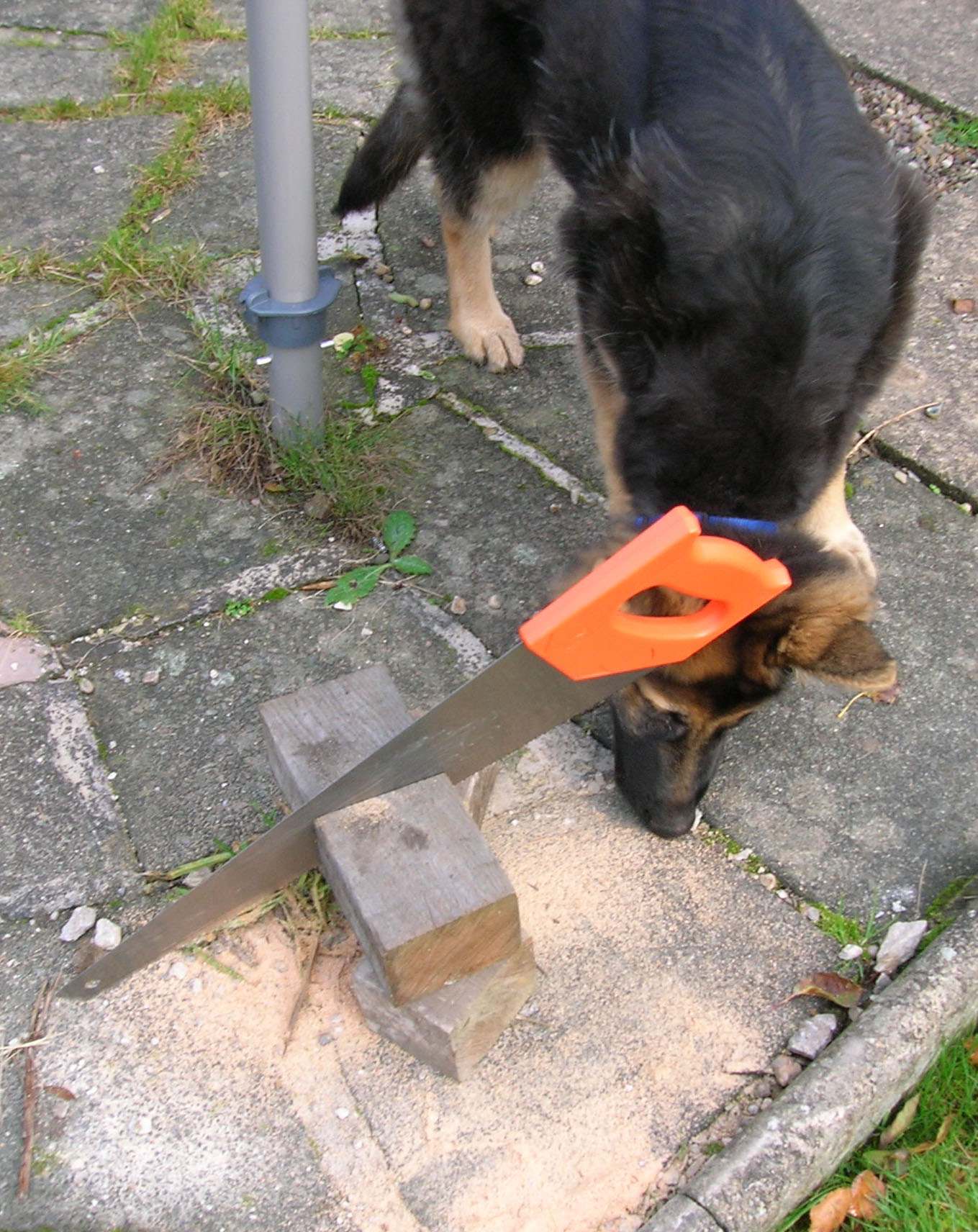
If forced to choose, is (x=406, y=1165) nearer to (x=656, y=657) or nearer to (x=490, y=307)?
(x=656, y=657)

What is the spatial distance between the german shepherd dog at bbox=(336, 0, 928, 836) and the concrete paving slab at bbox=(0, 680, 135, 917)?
3.49 feet

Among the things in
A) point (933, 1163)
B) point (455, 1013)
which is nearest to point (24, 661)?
point (455, 1013)

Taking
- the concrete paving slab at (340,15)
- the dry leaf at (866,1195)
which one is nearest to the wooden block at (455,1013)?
the dry leaf at (866,1195)

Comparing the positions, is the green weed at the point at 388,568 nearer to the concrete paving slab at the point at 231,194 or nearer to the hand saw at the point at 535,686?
A: the hand saw at the point at 535,686

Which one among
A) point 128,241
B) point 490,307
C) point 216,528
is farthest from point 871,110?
point 216,528

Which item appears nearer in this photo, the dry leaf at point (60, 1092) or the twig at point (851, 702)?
the dry leaf at point (60, 1092)

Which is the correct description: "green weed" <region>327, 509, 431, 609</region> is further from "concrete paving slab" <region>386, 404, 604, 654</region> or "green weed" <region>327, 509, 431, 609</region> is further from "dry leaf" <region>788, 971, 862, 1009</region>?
"dry leaf" <region>788, 971, 862, 1009</region>

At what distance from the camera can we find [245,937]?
2.11 m

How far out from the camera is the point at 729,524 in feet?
6.98

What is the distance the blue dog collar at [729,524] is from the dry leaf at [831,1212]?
3.83 feet

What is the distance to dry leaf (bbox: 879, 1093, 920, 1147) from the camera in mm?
2002

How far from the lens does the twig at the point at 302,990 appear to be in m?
1.98

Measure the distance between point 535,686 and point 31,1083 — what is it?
42.8 inches

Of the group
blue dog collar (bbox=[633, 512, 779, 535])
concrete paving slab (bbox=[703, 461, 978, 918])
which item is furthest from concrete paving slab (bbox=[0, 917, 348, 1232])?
blue dog collar (bbox=[633, 512, 779, 535])
